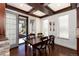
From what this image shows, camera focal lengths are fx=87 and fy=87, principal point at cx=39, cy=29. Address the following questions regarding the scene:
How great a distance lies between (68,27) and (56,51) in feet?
1.70

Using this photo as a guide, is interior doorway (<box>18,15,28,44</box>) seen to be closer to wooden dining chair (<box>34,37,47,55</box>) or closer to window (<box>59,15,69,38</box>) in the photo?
wooden dining chair (<box>34,37,47,55</box>)

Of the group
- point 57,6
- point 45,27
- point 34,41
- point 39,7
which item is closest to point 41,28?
point 45,27

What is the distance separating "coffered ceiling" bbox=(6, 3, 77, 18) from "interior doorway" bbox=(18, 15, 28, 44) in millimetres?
149

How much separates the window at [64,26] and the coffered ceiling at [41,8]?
0.16 m

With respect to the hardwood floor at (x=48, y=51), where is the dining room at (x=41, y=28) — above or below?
above

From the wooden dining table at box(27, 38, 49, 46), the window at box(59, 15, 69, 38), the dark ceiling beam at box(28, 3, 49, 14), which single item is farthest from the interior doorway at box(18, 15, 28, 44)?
the window at box(59, 15, 69, 38)

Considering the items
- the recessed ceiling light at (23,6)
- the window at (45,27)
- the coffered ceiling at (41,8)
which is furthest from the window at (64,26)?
the recessed ceiling light at (23,6)

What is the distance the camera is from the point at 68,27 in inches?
65.6

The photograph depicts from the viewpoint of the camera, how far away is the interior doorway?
1.72m

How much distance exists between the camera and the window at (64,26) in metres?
1.69

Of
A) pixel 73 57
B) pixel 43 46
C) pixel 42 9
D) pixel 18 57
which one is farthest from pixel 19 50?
pixel 73 57

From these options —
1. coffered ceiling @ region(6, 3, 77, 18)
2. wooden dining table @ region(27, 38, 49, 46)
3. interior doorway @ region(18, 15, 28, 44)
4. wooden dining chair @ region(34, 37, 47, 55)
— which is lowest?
wooden dining chair @ region(34, 37, 47, 55)

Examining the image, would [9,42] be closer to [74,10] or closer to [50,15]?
[50,15]

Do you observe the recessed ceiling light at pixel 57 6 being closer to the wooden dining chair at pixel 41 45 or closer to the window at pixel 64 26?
the window at pixel 64 26
